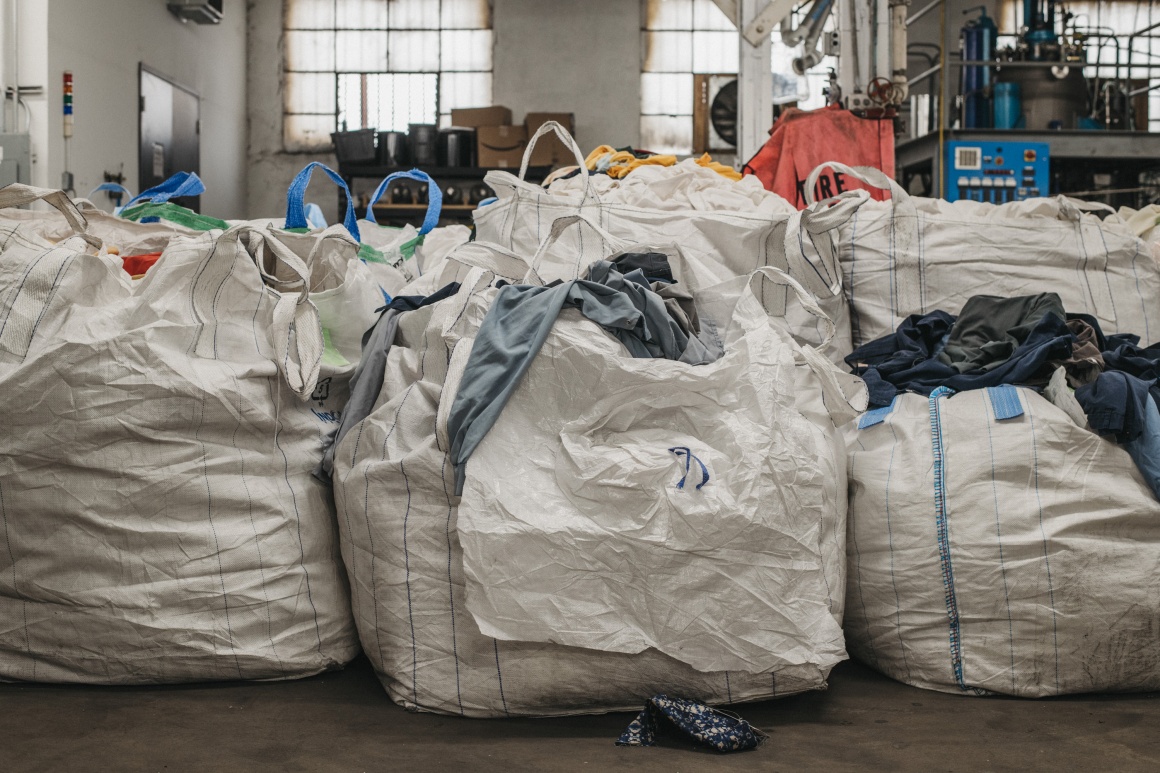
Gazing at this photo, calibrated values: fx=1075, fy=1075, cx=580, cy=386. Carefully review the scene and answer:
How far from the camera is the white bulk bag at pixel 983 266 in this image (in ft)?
7.69

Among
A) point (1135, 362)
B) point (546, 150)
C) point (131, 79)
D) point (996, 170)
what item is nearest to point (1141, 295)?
point (1135, 362)

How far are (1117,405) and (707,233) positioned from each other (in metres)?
0.96

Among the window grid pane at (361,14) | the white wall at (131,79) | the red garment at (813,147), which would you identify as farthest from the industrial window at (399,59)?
the red garment at (813,147)

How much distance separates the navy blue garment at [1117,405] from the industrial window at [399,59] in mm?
7520

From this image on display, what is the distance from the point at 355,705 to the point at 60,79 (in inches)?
195

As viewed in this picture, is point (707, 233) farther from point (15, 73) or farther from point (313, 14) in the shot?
point (313, 14)

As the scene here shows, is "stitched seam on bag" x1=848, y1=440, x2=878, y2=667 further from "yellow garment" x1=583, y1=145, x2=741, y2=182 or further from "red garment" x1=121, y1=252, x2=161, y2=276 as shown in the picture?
Result: "red garment" x1=121, y1=252, x2=161, y2=276

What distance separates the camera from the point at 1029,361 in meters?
1.86

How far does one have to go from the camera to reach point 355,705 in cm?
163

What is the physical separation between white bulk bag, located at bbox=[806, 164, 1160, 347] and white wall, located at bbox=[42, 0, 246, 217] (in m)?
4.49

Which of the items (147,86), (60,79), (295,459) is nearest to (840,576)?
(295,459)

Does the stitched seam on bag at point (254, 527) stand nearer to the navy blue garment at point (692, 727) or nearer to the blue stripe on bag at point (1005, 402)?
the navy blue garment at point (692, 727)

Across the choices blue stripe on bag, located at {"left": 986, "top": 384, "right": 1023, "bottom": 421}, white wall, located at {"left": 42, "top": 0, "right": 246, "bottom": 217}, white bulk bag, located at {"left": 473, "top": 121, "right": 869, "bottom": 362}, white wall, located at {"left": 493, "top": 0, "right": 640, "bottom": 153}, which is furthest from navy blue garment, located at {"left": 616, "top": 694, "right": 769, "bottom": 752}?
white wall, located at {"left": 493, "top": 0, "right": 640, "bottom": 153}

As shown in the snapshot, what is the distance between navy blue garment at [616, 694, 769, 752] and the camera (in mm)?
1456
